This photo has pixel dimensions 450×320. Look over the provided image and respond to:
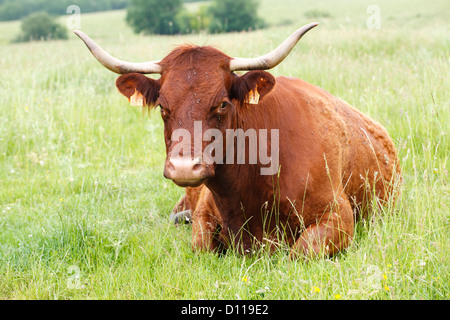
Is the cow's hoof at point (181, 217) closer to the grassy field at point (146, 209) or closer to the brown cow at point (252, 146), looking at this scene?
the grassy field at point (146, 209)

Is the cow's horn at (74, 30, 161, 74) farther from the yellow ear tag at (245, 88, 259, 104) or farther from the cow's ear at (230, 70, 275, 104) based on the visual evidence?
the yellow ear tag at (245, 88, 259, 104)

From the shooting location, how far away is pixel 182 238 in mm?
4723

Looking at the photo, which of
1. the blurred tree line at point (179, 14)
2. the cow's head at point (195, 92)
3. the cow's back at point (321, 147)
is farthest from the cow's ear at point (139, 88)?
the blurred tree line at point (179, 14)

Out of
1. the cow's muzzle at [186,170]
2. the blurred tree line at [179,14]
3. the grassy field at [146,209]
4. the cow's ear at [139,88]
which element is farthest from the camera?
the blurred tree line at [179,14]

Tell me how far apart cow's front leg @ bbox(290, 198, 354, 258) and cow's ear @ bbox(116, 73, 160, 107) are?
1599 millimetres

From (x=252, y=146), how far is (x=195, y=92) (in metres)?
0.77

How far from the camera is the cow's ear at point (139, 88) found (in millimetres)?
3951

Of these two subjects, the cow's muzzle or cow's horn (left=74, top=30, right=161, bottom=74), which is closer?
the cow's muzzle

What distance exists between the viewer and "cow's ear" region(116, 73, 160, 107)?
3951mm

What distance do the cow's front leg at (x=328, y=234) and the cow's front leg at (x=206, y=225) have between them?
2.65 feet

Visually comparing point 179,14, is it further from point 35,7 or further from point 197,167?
point 197,167

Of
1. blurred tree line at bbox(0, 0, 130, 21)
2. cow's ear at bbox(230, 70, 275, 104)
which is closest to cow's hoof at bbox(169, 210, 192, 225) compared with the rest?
cow's ear at bbox(230, 70, 275, 104)
